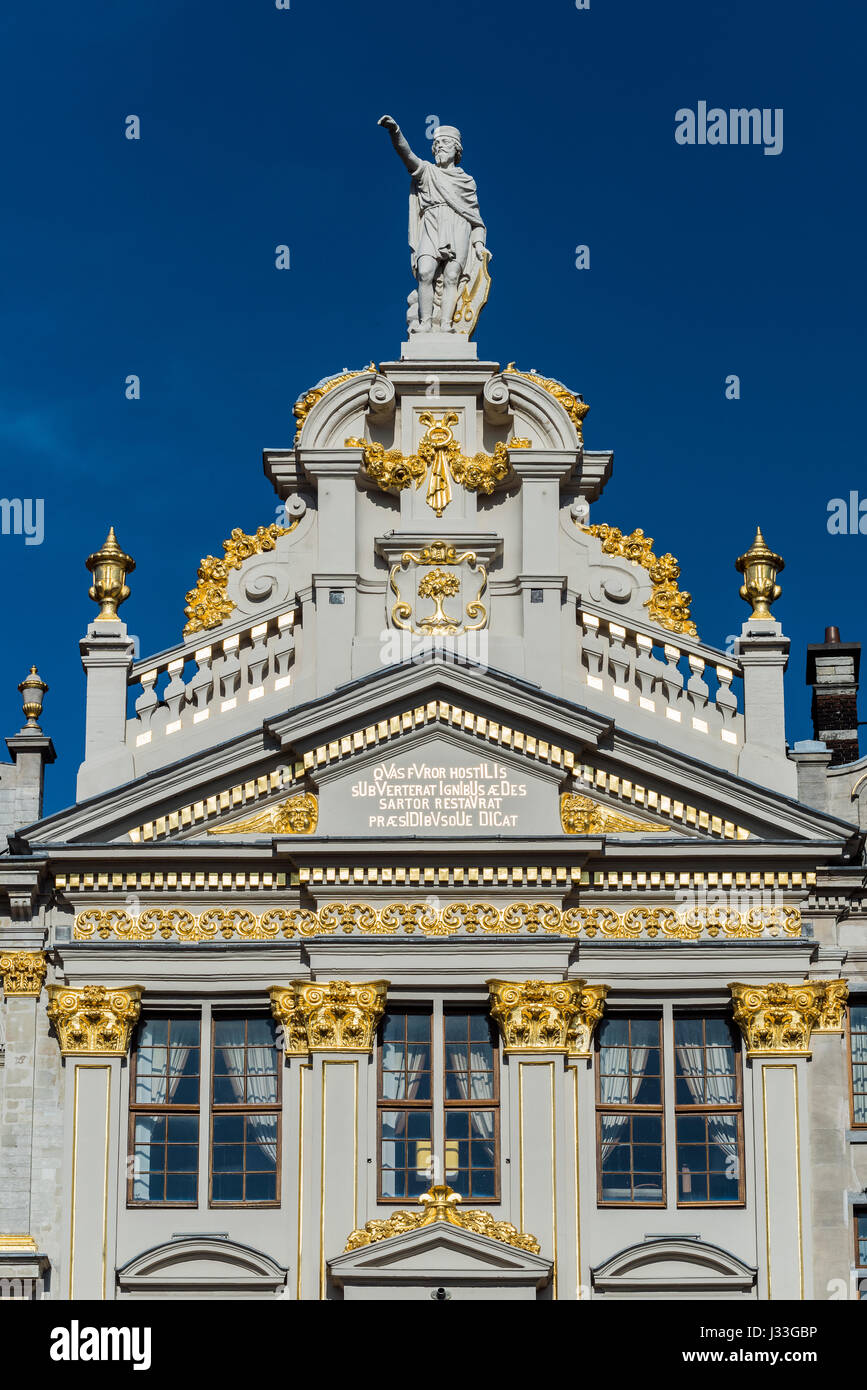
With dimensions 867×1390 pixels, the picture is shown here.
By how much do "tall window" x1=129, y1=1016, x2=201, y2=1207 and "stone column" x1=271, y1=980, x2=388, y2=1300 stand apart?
121 centimetres

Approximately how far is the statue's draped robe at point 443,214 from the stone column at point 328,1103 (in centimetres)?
994

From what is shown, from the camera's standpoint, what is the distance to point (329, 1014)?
34250 millimetres

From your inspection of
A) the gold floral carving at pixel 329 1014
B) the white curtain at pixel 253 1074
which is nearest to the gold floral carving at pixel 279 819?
the gold floral carving at pixel 329 1014

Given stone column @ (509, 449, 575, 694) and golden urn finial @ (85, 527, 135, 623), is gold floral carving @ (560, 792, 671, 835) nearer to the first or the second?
stone column @ (509, 449, 575, 694)

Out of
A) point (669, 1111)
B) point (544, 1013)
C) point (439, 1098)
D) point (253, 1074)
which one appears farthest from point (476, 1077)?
point (253, 1074)

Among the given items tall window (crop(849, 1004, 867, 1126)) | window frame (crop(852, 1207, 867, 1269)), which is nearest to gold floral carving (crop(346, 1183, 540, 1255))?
window frame (crop(852, 1207, 867, 1269))

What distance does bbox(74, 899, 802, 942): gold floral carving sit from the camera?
114ft

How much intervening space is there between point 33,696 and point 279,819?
3690 mm

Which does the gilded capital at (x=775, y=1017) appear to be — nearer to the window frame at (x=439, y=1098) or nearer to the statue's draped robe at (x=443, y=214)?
the window frame at (x=439, y=1098)

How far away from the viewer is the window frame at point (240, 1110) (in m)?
33.9

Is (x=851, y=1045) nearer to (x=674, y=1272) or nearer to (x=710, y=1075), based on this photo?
(x=710, y=1075)
